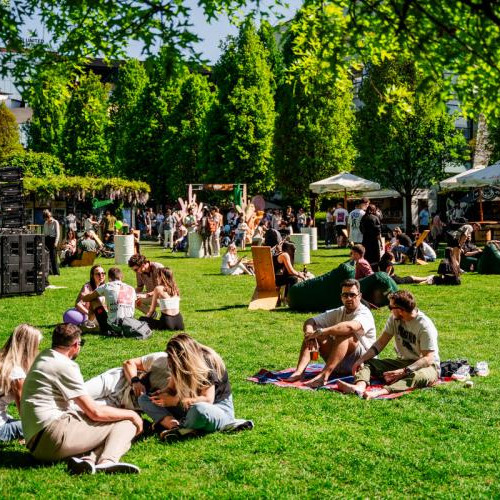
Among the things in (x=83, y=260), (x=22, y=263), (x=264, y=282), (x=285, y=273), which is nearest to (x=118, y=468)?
(x=264, y=282)

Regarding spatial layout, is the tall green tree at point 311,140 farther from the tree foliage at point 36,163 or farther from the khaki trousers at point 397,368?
the khaki trousers at point 397,368

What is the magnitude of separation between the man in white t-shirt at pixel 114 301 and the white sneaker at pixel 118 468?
602 cm

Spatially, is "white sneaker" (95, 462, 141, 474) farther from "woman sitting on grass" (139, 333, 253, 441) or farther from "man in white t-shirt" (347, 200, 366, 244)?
"man in white t-shirt" (347, 200, 366, 244)

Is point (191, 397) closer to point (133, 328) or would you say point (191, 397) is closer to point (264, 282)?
point (133, 328)

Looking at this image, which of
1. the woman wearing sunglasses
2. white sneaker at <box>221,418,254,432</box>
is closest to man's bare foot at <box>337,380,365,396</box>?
white sneaker at <box>221,418,254,432</box>

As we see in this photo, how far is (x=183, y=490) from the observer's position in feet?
18.1

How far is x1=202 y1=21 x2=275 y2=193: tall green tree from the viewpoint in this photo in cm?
5250

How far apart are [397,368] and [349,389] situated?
0.84 metres

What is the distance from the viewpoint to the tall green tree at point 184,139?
56062 mm

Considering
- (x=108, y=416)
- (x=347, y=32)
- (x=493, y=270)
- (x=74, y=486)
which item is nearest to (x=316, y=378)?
(x=108, y=416)

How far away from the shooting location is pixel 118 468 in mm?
5840

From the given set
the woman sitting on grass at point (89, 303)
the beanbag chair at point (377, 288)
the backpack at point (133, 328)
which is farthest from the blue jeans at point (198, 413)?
the beanbag chair at point (377, 288)

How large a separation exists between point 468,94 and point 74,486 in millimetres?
3915

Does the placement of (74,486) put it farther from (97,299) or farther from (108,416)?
(97,299)
